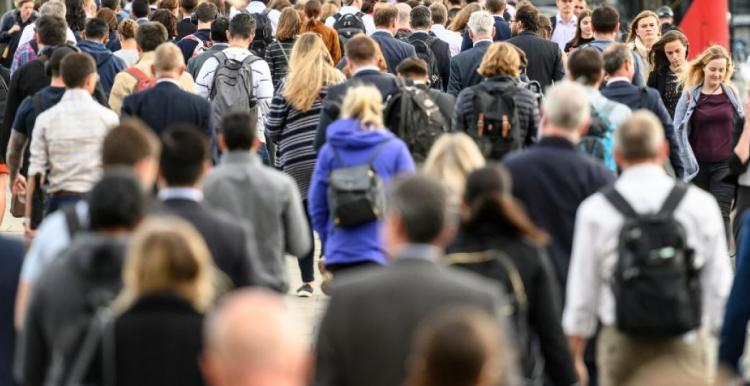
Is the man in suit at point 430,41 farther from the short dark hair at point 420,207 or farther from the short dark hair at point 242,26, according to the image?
the short dark hair at point 420,207

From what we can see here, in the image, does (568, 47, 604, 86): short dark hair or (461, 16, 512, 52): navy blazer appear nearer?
(568, 47, 604, 86): short dark hair

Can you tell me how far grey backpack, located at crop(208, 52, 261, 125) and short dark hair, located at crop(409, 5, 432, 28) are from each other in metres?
3.40

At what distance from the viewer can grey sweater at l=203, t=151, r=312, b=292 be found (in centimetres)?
782

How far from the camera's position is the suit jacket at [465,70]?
43.9 ft

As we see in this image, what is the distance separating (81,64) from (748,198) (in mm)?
4319

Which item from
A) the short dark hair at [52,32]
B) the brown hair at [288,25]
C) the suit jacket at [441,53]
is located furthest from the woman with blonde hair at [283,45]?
the short dark hair at [52,32]

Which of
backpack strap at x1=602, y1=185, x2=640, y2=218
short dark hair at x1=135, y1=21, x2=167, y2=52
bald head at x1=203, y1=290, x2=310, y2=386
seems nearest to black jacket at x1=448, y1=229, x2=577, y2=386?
backpack strap at x1=602, y1=185, x2=640, y2=218

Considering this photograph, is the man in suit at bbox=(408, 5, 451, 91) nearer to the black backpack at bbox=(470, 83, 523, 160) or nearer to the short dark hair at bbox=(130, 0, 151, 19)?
the short dark hair at bbox=(130, 0, 151, 19)

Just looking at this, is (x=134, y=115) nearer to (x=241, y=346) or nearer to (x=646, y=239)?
(x=646, y=239)

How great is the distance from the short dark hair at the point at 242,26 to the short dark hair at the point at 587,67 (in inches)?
143

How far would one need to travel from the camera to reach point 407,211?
5.18 metres

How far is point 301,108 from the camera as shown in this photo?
452 inches

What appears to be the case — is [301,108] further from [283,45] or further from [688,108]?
[283,45]

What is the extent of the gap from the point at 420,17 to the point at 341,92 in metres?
5.32
